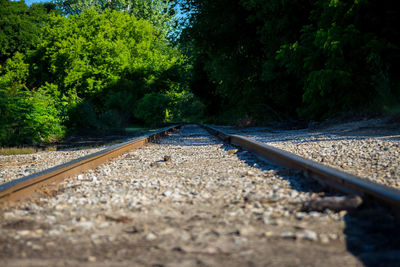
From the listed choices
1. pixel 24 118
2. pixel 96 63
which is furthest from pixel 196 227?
pixel 96 63

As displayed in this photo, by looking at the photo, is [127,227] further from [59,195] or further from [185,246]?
[59,195]

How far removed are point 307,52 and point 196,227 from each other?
10395mm

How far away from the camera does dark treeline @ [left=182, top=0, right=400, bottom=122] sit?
9.77 metres

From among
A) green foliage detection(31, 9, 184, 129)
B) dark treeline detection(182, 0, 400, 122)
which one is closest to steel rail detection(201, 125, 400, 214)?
dark treeline detection(182, 0, 400, 122)

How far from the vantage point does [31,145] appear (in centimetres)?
920

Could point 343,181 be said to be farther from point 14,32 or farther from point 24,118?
point 14,32

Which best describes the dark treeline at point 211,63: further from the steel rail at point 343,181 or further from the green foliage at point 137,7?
the green foliage at point 137,7

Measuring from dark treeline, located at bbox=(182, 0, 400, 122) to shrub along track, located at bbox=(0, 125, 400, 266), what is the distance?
793cm

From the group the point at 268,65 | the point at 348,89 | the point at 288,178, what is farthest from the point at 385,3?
the point at 288,178

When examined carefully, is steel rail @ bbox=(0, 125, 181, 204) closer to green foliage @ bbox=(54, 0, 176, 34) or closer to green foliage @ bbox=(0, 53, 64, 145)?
green foliage @ bbox=(0, 53, 64, 145)

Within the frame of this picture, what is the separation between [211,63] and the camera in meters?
19.3

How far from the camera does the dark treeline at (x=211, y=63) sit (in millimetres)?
9789

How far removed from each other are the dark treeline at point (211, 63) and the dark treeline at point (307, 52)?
4 cm

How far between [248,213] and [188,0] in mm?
18138
